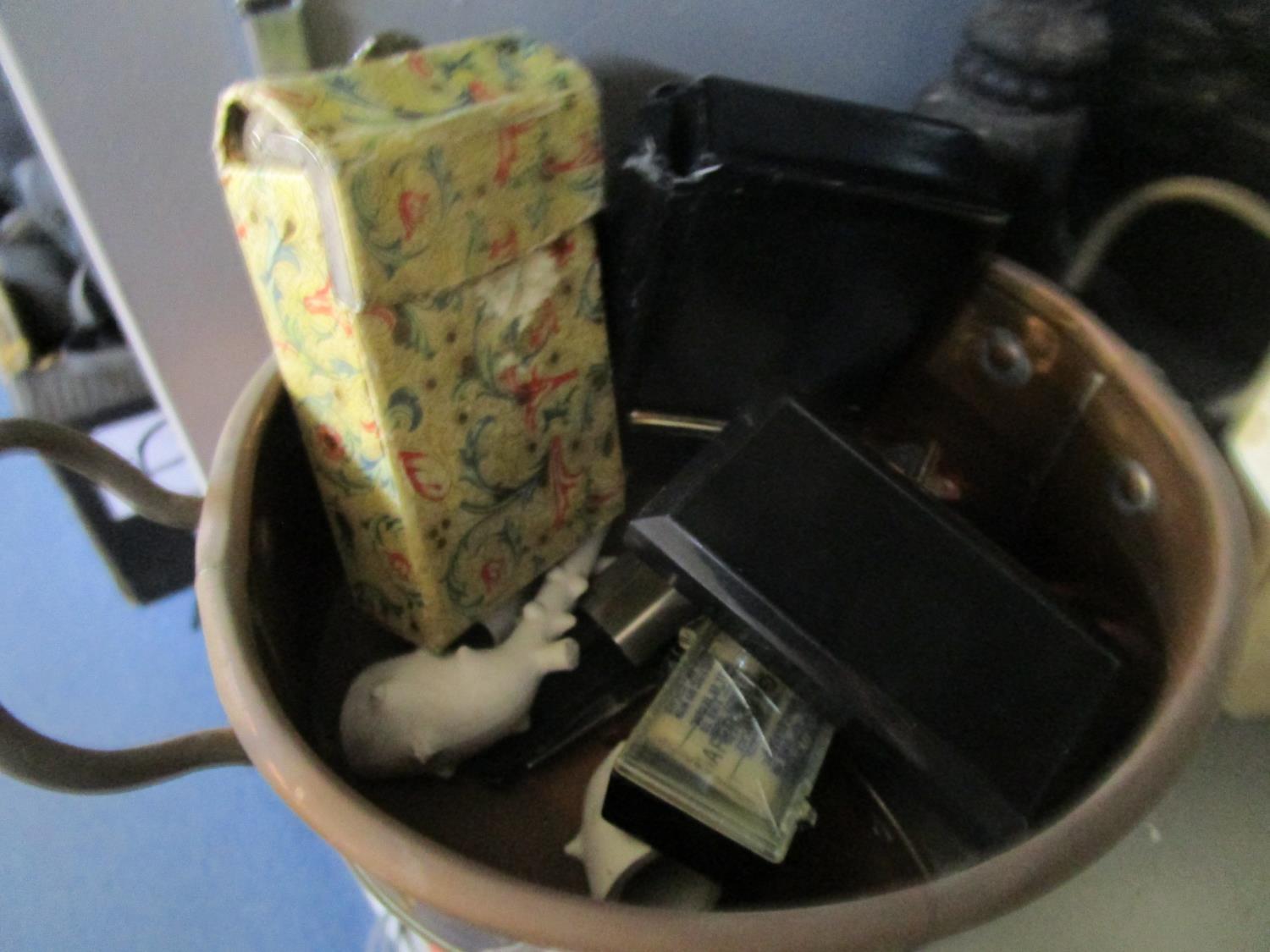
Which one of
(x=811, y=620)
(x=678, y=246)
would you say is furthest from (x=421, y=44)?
(x=811, y=620)

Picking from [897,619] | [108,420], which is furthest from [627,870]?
[108,420]

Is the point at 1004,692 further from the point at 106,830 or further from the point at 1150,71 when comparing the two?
the point at 106,830

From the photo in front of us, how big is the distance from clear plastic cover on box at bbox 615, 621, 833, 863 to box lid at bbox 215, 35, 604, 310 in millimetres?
273

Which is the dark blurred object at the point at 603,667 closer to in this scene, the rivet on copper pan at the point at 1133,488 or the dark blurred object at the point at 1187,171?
the rivet on copper pan at the point at 1133,488

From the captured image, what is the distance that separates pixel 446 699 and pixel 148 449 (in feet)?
1.82

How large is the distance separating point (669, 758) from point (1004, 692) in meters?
0.19

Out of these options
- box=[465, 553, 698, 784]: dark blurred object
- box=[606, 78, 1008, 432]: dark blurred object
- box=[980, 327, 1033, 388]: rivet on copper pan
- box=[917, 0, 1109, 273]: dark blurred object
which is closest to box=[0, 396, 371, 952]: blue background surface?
box=[465, 553, 698, 784]: dark blurred object

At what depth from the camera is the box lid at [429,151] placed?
409 mm

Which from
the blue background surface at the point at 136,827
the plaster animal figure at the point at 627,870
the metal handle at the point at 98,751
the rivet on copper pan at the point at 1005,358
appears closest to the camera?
the metal handle at the point at 98,751

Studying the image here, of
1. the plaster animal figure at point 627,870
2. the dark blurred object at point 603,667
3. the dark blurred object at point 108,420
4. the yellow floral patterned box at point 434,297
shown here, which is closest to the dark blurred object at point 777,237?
Result: the yellow floral patterned box at point 434,297

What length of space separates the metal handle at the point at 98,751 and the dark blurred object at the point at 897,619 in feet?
0.82

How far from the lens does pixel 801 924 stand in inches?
13.5

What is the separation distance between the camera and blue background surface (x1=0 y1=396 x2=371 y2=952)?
794 millimetres

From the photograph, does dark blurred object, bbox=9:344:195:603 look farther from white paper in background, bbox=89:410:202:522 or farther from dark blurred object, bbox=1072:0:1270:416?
dark blurred object, bbox=1072:0:1270:416
